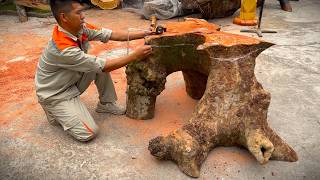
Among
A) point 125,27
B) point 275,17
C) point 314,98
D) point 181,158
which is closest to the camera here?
point 181,158

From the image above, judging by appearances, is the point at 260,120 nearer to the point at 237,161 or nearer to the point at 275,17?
the point at 237,161

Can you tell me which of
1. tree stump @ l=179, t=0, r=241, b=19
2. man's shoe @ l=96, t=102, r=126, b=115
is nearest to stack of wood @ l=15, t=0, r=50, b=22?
tree stump @ l=179, t=0, r=241, b=19

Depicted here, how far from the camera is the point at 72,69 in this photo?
3.11 meters

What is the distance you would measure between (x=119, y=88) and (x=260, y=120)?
6.15ft

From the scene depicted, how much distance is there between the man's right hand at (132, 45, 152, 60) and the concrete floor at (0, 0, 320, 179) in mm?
733

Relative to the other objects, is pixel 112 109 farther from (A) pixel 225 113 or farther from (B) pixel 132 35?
(A) pixel 225 113

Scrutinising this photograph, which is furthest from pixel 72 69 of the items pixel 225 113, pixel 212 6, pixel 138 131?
pixel 212 6

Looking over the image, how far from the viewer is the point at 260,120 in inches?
117

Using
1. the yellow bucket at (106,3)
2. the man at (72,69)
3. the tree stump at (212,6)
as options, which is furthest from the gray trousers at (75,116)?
the yellow bucket at (106,3)

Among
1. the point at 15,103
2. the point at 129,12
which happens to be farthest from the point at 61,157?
the point at 129,12

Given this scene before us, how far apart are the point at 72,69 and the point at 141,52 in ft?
1.98

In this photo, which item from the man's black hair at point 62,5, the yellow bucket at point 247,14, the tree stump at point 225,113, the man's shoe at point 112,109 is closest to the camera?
the tree stump at point 225,113

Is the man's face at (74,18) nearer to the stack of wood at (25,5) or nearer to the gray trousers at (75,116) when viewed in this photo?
the gray trousers at (75,116)

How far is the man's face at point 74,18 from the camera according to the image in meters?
3.00
